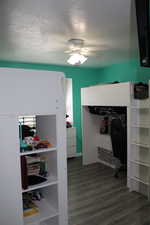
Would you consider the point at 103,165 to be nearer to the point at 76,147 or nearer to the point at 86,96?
the point at 76,147

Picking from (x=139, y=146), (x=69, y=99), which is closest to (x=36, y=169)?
(x=139, y=146)

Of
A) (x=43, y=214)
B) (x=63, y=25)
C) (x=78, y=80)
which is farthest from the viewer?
(x=78, y=80)

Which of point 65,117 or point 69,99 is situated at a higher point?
point 69,99

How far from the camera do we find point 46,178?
187cm

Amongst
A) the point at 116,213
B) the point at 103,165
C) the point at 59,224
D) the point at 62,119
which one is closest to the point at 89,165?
the point at 103,165

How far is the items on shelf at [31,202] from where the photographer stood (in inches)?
70.8

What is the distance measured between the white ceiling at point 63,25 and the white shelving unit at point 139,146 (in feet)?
3.66

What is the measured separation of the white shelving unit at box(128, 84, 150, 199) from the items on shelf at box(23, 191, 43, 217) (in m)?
1.81

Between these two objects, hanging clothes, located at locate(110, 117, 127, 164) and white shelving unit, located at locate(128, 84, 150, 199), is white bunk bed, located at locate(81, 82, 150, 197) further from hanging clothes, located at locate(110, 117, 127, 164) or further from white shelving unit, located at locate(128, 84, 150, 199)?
hanging clothes, located at locate(110, 117, 127, 164)

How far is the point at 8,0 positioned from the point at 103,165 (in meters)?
4.00

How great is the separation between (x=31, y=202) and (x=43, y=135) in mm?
723

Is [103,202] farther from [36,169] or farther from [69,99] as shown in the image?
[69,99]


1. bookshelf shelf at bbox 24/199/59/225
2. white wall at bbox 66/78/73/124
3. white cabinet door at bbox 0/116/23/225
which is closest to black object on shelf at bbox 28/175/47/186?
white cabinet door at bbox 0/116/23/225

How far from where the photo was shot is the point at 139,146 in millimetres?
3164
